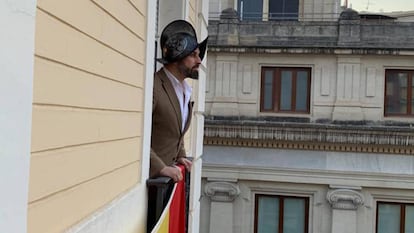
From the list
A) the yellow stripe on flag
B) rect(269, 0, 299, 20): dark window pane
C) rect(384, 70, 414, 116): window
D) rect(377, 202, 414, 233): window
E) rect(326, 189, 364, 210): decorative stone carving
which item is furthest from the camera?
rect(269, 0, 299, 20): dark window pane

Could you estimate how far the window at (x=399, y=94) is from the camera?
14.6m

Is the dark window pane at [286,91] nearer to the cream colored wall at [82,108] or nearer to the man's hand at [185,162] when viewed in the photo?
the man's hand at [185,162]

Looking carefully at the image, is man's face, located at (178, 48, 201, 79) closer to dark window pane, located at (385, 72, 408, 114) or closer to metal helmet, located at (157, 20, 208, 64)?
metal helmet, located at (157, 20, 208, 64)

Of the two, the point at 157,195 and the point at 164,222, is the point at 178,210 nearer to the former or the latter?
the point at 157,195

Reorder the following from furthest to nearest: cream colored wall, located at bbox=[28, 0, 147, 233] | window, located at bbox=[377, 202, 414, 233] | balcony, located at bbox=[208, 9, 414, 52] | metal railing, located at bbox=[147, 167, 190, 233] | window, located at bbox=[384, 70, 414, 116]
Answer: window, located at bbox=[384, 70, 414, 116], window, located at bbox=[377, 202, 414, 233], balcony, located at bbox=[208, 9, 414, 52], metal railing, located at bbox=[147, 167, 190, 233], cream colored wall, located at bbox=[28, 0, 147, 233]

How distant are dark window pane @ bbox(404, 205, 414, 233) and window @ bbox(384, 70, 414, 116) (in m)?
2.46

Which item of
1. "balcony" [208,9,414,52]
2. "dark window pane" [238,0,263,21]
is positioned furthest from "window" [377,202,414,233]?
"dark window pane" [238,0,263,21]

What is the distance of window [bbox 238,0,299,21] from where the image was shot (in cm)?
1666

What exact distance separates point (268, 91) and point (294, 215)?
3.44 meters

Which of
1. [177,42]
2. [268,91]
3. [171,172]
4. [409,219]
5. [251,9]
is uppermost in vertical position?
[251,9]

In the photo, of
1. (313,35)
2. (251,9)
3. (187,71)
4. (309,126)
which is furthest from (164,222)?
(251,9)

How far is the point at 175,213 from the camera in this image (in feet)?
13.3

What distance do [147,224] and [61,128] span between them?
6.50ft

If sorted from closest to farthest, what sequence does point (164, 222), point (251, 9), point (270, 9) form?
point (164, 222), point (251, 9), point (270, 9)
